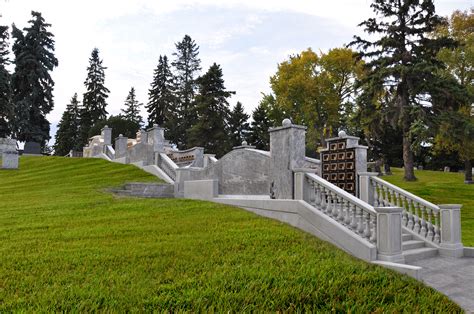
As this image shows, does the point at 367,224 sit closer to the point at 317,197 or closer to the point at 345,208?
the point at 345,208

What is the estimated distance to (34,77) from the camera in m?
39.1

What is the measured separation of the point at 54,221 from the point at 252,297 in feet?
18.6

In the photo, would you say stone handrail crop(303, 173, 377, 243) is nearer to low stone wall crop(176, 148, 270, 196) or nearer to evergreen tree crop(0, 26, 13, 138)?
low stone wall crop(176, 148, 270, 196)

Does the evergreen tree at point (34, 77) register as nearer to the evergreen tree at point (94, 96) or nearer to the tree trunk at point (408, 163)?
the evergreen tree at point (94, 96)

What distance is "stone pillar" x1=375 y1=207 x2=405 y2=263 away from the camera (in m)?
6.09

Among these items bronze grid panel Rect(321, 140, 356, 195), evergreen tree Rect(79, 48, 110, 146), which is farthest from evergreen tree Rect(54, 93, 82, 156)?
bronze grid panel Rect(321, 140, 356, 195)

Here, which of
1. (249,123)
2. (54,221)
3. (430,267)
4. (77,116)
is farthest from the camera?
(77,116)

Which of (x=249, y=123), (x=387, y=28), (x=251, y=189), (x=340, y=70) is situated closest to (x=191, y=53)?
(x=249, y=123)

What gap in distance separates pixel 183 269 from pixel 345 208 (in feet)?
11.7

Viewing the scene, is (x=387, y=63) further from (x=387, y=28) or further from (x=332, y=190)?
(x=332, y=190)

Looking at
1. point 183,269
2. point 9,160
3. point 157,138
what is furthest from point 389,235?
point 9,160

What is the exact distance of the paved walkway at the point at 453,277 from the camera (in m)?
5.00

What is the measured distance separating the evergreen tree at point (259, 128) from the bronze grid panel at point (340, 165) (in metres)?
33.6

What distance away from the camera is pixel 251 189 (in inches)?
404
